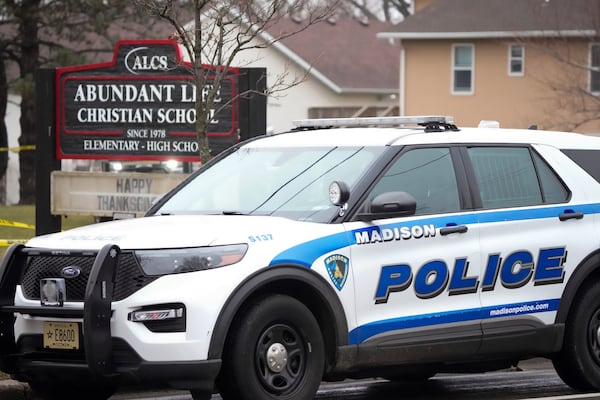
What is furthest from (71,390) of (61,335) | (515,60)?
(515,60)

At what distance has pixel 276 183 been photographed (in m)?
8.17

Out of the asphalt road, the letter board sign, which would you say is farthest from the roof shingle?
the asphalt road

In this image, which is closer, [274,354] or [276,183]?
[274,354]

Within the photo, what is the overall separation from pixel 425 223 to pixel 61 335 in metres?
2.37

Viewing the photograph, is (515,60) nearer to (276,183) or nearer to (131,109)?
(131,109)

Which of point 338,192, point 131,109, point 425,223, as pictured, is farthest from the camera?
point 131,109

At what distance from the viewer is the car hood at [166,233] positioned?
7.08 m

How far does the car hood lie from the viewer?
708 centimetres

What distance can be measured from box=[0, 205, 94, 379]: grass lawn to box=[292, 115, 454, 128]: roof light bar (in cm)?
1038

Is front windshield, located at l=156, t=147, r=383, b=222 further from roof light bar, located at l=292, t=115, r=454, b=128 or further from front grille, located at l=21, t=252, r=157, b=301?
front grille, located at l=21, t=252, r=157, b=301

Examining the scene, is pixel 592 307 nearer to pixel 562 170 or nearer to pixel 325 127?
pixel 562 170

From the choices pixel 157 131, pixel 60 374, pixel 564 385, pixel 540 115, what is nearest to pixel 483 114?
pixel 540 115

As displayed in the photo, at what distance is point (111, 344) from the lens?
6926mm

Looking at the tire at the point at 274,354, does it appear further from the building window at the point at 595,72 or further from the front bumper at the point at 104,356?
the building window at the point at 595,72
